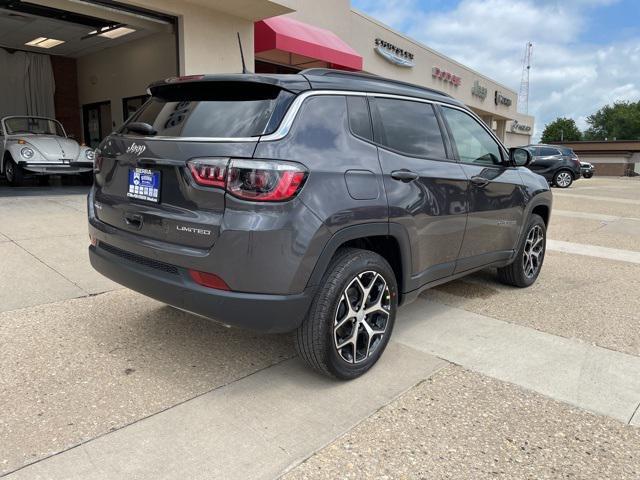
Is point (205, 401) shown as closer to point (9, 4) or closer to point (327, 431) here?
point (327, 431)

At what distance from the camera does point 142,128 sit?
3.12 metres

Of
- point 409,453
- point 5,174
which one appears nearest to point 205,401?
point 409,453

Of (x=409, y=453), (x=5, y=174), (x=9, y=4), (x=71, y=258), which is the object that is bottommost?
(x=409, y=453)

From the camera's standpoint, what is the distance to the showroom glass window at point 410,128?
337 centimetres

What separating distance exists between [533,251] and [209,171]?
3965mm

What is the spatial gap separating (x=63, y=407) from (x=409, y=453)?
1849 millimetres

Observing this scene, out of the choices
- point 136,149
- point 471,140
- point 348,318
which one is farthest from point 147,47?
point 348,318

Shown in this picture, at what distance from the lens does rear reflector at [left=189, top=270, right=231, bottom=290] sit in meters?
2.62

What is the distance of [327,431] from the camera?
2.61 meters

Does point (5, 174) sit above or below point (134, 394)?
above

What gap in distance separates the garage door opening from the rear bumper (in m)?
9.29

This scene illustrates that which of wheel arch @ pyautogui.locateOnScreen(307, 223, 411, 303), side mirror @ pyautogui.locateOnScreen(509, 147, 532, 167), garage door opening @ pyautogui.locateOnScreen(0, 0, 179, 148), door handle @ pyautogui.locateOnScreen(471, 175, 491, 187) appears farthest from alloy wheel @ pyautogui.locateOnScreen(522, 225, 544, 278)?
garage door opening @ pyautogui.locateOnScreen(0, 0, 179, 148)

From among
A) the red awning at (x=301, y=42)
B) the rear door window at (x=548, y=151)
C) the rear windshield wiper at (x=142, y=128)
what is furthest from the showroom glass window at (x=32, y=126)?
the rear door window at (x=548, y=151)

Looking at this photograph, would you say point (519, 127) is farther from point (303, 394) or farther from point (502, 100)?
point (303, 394)
